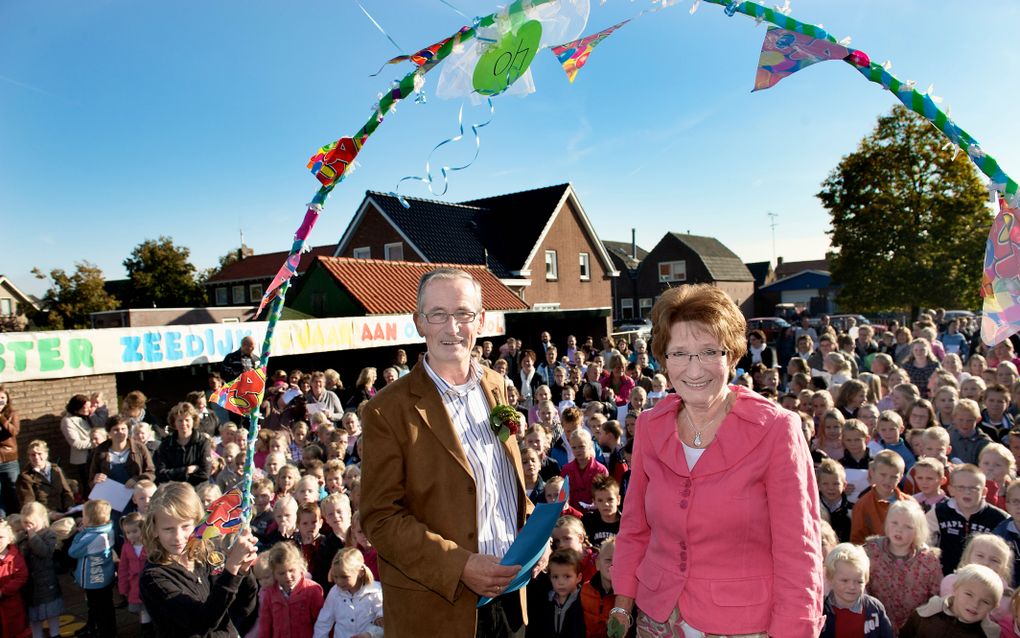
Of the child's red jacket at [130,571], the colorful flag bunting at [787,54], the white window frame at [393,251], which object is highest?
the white window frame at [393,251]

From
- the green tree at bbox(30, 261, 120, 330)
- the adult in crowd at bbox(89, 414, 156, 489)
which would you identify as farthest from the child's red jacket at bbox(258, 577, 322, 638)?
the green tree at bbox(30, 261, 120, 330)

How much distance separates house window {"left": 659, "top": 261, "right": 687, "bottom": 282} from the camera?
1881 inches

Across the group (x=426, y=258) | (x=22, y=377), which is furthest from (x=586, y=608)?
(x=426, y=258)

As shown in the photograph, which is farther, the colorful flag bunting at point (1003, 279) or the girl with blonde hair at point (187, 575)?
the colorful flag bunting at point (1003, 279)

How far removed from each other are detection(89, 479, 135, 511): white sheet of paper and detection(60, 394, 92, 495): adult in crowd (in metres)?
1.92

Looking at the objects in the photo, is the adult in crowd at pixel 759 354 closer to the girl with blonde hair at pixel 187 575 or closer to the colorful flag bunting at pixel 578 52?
the colorful flag bunting at pixel 578 52

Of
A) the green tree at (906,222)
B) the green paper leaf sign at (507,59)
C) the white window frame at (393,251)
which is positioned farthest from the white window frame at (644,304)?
the green paper leaf sign at (507,59)

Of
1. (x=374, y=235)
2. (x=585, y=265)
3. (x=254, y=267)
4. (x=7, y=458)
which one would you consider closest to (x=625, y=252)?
(x=585, y=265)

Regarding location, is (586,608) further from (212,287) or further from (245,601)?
(212,287)

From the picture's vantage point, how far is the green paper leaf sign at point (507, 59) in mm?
3420

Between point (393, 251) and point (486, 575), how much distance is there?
2472 centimetres

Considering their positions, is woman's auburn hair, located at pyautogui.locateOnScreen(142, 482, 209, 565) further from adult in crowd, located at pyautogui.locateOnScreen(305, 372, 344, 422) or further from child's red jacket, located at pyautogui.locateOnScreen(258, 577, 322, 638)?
Answer: adult in crowd, located at pyautogui.locateOnScreen(305, 372, 344, 422)

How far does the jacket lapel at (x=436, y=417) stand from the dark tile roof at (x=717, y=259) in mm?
45664

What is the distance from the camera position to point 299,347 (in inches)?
486
